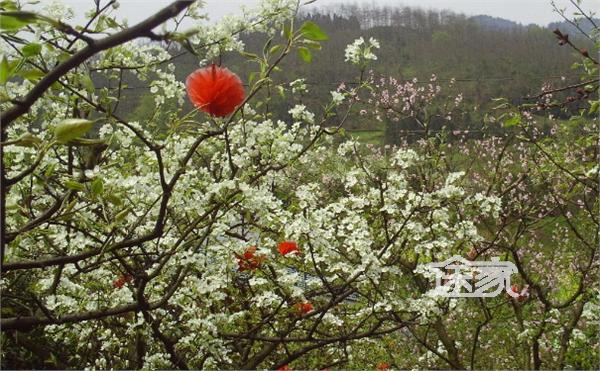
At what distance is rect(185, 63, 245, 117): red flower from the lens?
0.92 m

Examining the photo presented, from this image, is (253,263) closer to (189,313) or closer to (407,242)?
(189,313)

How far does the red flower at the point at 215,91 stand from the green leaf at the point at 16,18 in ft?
1.62

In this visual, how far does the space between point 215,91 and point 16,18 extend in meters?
0.53

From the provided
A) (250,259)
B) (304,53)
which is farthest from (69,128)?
(250,259)

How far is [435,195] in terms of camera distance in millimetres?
2014

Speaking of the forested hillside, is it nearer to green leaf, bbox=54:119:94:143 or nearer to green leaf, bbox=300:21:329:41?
green leaf, bbox=300:21:329:41

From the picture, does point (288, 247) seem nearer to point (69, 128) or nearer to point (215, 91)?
point (215, 91)

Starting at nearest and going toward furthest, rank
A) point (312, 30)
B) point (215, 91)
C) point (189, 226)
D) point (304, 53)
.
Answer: point (312, 30)
point (215, 91)
point (304, 53)
point (189, 226)

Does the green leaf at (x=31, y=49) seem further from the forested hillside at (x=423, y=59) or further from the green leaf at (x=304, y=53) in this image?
the forested hillside at (x=423, y=59)

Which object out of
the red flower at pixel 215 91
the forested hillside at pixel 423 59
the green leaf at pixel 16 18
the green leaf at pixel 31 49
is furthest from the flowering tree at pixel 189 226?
the green leaf at pixel 16 18

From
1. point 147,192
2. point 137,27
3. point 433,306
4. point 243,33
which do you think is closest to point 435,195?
point 433,306

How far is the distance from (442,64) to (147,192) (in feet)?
44.5

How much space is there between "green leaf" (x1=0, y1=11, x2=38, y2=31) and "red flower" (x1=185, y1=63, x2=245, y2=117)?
49cm

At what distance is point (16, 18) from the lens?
39 cm
